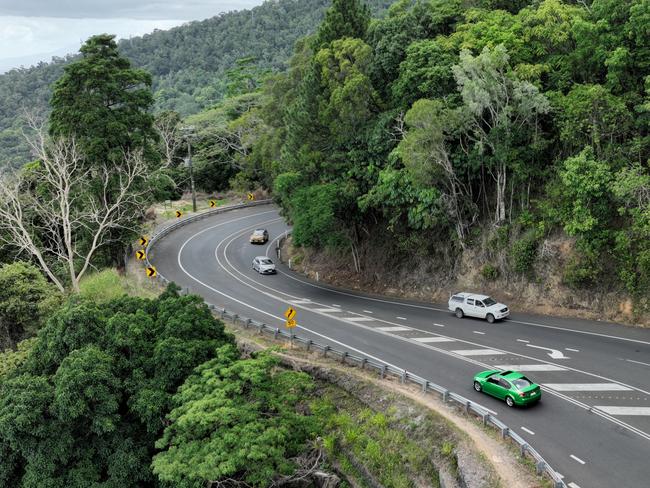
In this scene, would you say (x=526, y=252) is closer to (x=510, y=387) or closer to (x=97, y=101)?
(x=510, y=387)

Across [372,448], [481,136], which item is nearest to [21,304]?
[372,448]

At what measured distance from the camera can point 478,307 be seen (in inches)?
1169

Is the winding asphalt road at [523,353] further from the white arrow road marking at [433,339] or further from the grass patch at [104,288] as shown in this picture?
the grass patch at [104,288]

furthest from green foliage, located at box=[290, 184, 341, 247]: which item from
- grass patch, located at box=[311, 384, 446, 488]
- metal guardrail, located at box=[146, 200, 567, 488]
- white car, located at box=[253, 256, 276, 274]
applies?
grass patch, located at box=[311, 384, 446, 488]

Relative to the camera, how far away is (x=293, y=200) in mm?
37438

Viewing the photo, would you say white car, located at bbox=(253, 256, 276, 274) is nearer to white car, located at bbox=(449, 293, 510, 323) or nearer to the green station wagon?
white car, located at bbox=(449, 293, 510, 323)

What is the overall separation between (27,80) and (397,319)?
6467 inches

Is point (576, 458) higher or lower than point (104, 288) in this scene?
lower

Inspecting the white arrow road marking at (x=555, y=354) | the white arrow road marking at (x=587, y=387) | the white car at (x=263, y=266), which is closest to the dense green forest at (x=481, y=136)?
the white arrow road marking at (x=555, y=354)

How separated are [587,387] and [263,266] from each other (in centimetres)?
2794

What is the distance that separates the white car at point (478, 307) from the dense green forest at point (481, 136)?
2941 millimetres

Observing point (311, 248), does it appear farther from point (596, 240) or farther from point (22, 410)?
point (22, 410)

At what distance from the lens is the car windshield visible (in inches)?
791

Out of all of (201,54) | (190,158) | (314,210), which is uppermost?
(201,54)
